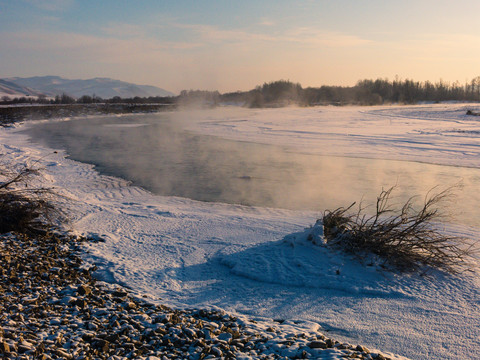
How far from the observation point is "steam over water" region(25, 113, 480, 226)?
354 inches

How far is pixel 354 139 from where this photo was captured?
20.2 metres

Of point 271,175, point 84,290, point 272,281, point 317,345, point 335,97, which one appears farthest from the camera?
point 335,97

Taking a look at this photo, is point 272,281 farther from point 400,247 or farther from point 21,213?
point 21,213

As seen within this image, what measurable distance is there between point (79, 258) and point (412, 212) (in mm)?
6366

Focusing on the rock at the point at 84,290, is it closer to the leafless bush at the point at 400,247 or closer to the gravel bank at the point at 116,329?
the gravel bank at the point at 116,329

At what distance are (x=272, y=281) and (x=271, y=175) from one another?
7.06m

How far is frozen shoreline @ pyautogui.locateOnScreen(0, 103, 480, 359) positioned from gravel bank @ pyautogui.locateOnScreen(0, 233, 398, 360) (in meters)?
0.37

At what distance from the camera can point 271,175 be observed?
1166 cm

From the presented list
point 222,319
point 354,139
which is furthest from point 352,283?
point 354,139

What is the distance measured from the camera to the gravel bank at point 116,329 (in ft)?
10.0

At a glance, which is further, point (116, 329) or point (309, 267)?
point (309, 267)

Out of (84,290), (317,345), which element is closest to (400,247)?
(317,345)

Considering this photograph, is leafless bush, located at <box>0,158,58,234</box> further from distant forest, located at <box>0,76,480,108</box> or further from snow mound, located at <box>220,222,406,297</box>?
distant forest, located at <box>0,76,480,108</box>

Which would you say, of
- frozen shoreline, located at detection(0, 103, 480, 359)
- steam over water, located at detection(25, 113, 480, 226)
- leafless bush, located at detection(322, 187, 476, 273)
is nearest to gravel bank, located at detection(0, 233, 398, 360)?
frozen shoreline, located at detection(0, 103, 480, 359)
